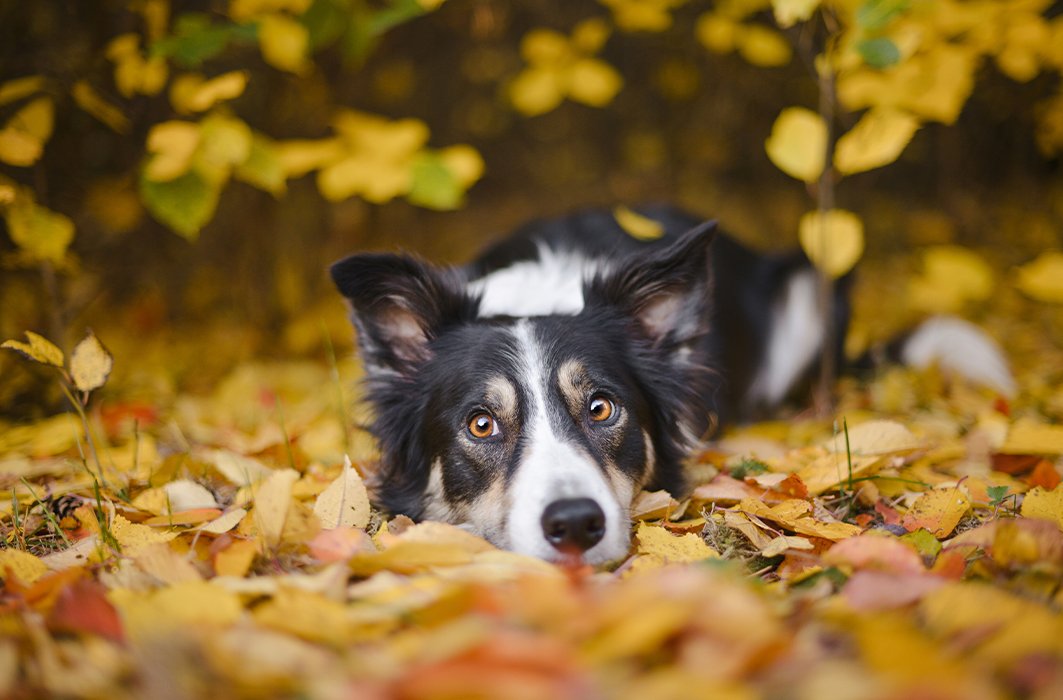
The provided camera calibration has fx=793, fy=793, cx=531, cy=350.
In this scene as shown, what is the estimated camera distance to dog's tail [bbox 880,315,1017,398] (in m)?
4.29

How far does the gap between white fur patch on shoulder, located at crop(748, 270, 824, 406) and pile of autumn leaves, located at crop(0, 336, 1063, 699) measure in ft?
→ 5.16

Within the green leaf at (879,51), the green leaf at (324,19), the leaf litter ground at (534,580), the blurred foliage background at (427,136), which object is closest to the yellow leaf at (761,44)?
the blurred foliage background at (427,136)

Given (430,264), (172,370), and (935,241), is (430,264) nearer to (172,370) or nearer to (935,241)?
(172,370)

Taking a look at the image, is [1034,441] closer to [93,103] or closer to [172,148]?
[172,148]

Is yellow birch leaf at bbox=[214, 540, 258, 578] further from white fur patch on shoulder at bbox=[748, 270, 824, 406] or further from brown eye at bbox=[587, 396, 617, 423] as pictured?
white fur patch on shoulder at bbox=[748, 270, 824, 406]

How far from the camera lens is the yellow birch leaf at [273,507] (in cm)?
204

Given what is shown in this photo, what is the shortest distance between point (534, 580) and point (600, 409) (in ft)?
4.33

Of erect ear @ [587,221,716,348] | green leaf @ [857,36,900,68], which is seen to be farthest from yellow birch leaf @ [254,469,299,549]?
green leaf @ [857,36,900,68]

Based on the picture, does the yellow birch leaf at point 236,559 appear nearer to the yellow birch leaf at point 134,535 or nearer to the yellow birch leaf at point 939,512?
the yellow birch leaf at point 134,535

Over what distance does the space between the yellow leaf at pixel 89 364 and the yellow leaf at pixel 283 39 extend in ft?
4.91

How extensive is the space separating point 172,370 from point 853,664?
4.73 m

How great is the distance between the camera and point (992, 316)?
5801 millimetres

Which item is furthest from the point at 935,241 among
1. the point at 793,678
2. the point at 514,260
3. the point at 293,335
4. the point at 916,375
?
the point at 793,678

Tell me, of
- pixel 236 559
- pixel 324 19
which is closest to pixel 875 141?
pixel 324 19
